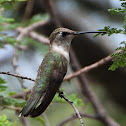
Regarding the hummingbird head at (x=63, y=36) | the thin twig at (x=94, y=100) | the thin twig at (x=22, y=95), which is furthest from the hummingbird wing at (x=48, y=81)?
the thin twig at (x=94, y=100)

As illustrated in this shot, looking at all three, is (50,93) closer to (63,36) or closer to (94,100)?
(63,36)

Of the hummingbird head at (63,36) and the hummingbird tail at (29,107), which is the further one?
the hummingbird head at (63,36)

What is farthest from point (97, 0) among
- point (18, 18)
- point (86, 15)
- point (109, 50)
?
point (18, 18)

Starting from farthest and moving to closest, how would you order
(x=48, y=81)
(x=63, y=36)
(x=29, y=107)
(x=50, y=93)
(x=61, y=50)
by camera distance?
1. (x=63, y=36)
2. (x=61, y=50)
3. (x=48, y=81)
4. (x=50, y=93)
5. (x=29, y=107)

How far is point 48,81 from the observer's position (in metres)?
2.99

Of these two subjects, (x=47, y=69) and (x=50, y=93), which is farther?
(x=47, y=69)

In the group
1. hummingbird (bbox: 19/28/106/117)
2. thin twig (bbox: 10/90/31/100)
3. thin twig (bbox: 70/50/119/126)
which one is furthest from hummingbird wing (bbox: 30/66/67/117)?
thin twig (bbox: 70/50/119/126)

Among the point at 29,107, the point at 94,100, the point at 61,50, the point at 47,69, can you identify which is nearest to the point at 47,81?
the point at 47,69

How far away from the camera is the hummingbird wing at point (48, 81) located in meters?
2.75

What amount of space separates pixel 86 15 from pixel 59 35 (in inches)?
123

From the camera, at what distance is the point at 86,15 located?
661 cm

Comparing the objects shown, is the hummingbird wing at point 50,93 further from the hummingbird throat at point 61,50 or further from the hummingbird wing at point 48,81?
the hummingbird throat at point 61,50

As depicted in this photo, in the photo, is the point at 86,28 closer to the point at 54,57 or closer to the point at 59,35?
the point at 59,35

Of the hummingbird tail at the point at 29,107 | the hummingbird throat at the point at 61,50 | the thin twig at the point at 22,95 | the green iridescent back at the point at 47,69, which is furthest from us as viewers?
the thin twig at the point at 22,95
